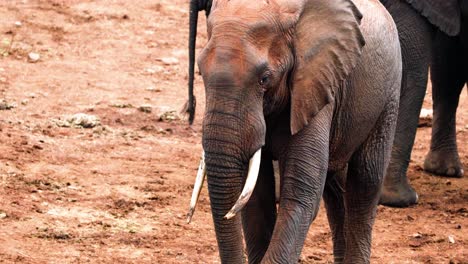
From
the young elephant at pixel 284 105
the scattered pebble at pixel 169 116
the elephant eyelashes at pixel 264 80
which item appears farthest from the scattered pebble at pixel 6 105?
the elephant eyelashes at pixel 264 80

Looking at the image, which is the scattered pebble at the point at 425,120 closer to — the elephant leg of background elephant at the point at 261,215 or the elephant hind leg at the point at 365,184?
the elephant hind leg at the point at 365,184

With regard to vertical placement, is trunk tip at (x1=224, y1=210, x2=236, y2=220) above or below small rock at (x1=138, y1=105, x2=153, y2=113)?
above

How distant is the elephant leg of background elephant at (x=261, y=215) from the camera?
508 centimetres

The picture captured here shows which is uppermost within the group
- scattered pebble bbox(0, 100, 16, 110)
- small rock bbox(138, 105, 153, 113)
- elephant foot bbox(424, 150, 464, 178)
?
elephant foot bbox(424, 150, 464, 178)

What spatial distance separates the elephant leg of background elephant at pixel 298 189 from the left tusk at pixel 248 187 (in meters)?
0.26

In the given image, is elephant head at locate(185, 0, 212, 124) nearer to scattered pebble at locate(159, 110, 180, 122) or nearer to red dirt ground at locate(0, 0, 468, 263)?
red dirt ground at locate(0, 0, 468, 263)

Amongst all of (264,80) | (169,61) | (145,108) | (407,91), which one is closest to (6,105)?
(145,108)

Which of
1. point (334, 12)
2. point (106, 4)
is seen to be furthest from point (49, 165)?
point (106, 4)

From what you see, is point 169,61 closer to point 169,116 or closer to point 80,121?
point 169,116

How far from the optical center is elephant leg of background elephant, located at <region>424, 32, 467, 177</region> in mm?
8078

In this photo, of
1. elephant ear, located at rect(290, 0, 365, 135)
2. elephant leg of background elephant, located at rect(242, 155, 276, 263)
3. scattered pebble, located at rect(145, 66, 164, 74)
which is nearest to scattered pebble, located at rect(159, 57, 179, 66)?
scattered pebble, located at rect(145, 66, 164, 74)

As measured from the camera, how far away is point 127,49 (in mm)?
10594

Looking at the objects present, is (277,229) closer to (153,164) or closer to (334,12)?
(334,12)

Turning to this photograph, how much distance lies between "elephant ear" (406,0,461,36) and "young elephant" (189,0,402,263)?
190 cm
